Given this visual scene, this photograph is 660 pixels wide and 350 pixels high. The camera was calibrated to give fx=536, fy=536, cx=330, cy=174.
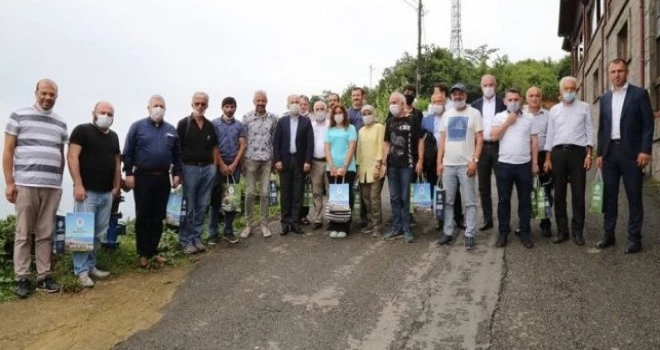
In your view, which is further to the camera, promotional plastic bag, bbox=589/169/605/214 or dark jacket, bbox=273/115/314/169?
dark jacket, bbox=273/115/314/169

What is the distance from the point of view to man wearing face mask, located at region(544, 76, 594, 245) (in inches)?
248

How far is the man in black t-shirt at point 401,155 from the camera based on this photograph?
22.8 ft

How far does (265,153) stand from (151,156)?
1.75m

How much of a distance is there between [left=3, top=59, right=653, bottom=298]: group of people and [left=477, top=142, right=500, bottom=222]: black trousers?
15 mm

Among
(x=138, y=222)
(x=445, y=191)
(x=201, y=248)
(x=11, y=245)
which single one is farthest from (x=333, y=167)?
(x=11, y=245)

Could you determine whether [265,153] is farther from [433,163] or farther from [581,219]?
[581,219]

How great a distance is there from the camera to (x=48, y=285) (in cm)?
552

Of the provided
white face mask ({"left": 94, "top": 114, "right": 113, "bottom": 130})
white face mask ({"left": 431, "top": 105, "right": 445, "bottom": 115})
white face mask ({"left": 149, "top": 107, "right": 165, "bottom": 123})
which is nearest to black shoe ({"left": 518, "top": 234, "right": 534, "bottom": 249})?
white face mask ({"left": 431, "top": 105, "right": 445, "bottom": 115})

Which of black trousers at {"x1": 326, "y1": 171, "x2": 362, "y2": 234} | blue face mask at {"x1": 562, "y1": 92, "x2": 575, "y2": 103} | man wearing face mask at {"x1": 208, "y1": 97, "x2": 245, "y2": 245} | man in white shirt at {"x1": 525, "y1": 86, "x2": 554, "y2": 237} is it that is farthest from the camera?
black trousers at {"x1": 326, "y1": 171, "x2": 362, "y2": 234}

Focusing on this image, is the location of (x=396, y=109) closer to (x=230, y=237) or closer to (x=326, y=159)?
(x=326, y=159)

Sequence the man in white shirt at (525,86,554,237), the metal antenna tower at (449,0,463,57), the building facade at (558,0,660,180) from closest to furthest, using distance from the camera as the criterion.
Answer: the man in white shirt at (525,86,554,237) < the building facade at (558,0,660,180) < the metal antenna tower at (449,0,463,57)

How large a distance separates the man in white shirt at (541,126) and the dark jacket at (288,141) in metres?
2.95

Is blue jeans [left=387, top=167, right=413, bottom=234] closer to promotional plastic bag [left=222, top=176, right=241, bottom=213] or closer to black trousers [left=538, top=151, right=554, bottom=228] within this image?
black trousers [left=538, top=151, right=554, bottom=228]

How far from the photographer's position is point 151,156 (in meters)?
6.10
